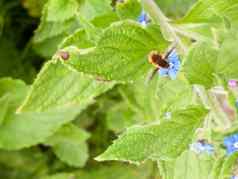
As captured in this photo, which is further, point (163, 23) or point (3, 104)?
point (3, 104)

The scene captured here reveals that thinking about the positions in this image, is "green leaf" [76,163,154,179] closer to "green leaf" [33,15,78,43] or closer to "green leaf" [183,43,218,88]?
"green leaf" [33,15,78,43]

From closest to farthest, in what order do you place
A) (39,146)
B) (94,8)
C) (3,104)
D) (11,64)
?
(94,8) < (3,104) < (11,64) < (39,146)

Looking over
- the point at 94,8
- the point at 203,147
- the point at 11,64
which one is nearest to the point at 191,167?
the point at 203,147

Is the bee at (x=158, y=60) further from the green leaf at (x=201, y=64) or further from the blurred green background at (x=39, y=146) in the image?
the blurred green background at (x=39, y=146)

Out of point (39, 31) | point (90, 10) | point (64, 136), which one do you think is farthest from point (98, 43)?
point (64, 136)

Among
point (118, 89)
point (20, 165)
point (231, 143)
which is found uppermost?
point (231, 143)

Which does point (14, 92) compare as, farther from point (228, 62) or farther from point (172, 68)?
point (228, 62)

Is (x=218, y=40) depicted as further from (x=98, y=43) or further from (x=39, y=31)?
(x=39, y=31)
